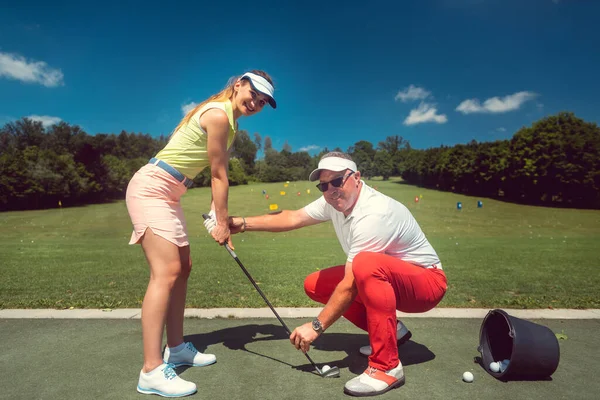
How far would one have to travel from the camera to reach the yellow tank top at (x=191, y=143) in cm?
308

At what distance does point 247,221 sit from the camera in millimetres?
3883

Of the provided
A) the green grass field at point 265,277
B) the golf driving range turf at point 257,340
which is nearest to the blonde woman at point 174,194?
the golf driving range turf at point 257,340

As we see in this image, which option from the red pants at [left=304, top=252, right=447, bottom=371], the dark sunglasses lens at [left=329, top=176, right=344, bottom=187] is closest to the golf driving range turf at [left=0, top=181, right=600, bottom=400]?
the red pants at [left=304, top=252, right=447, bottom=371]

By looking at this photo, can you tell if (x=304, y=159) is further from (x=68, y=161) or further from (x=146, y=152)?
(x=68, y=161)

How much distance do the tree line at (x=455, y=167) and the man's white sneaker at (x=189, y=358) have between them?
22.4m

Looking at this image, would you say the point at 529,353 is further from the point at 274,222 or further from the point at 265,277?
the point at 265,277

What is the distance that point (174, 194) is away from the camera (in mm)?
3221

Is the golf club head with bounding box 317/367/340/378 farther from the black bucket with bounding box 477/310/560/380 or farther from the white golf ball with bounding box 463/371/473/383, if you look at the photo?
the black bucket with bounding box 477/310/560/380

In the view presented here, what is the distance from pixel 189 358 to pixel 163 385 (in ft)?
1.81

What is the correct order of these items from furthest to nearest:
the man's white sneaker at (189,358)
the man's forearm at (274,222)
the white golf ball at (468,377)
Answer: the man's forearm at (274,222)
the man's white sneaker at (189,358)
the white golf ball at (468,377)

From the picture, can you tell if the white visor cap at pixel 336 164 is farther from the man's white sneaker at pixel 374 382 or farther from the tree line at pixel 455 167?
the tree line at pixel 455 167

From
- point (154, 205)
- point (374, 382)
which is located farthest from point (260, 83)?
point (374, 382)

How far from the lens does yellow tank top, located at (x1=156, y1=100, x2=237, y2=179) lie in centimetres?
308

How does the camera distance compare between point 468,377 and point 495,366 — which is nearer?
point 468,377
